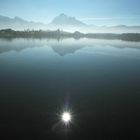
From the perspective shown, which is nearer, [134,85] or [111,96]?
[111,96]

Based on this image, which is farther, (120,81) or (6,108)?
(120,81)

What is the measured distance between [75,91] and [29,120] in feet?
21.4

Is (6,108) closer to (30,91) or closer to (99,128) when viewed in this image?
(30,91)

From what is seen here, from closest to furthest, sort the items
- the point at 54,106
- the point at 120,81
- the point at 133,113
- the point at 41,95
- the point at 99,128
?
the point at 99,128
the point at 133,113
the point at 54,106
the point at 41,95
the point at 120,81

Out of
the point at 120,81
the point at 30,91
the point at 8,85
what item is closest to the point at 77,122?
the point at 30,91

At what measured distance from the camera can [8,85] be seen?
16.2 m

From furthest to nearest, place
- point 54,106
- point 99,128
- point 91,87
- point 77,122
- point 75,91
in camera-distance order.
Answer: point 91,87, point 75,91, point 54,106, point 77,122, point 99,128

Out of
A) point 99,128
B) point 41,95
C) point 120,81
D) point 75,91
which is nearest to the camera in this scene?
point 99,128

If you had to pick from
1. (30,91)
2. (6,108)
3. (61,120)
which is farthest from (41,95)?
(61,120)

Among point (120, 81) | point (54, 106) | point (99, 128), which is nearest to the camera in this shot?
point (99, 128)

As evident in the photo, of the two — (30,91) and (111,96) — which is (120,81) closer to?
(111,96)

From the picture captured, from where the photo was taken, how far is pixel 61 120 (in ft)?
34.7

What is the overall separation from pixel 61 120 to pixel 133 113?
5.63 metres

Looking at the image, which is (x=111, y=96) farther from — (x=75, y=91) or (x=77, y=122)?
(x=77, y=122)
